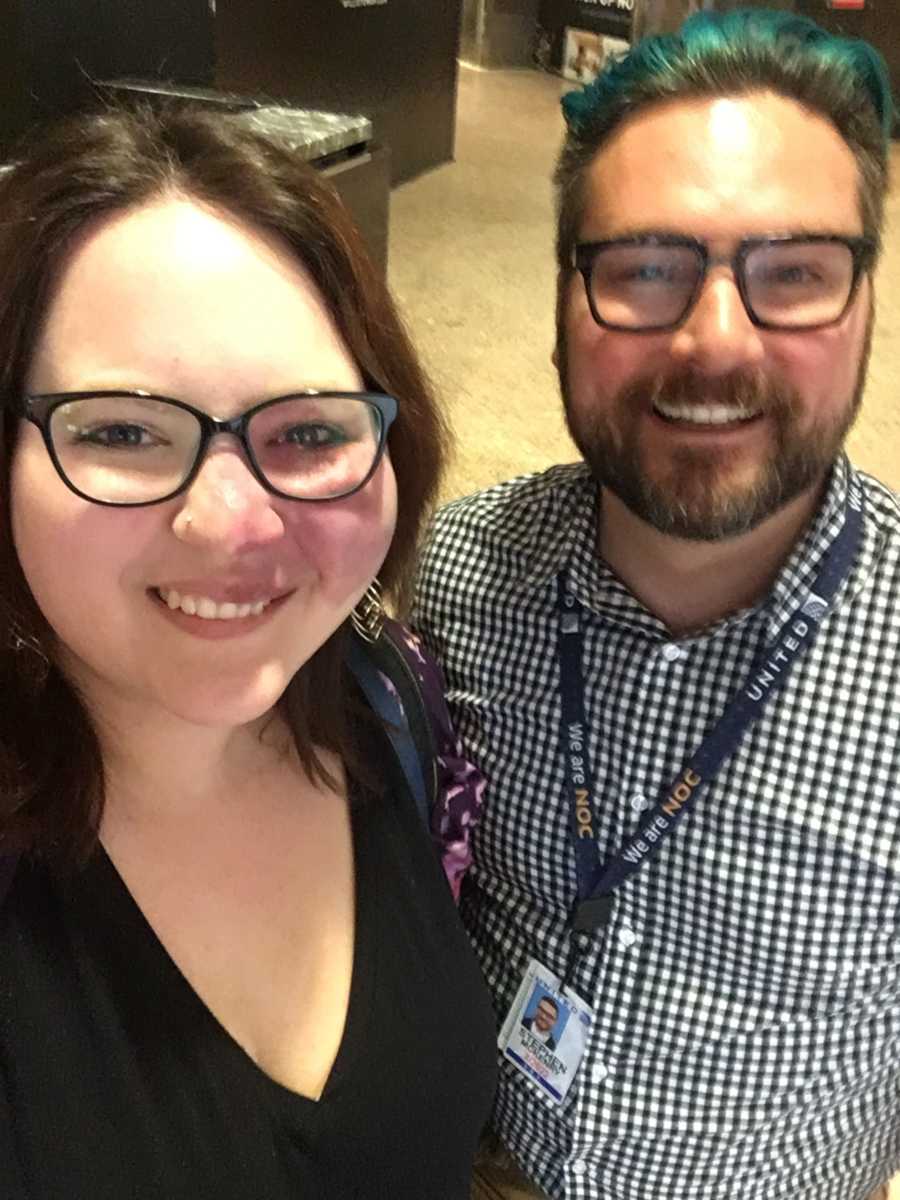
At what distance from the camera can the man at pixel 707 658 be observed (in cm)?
108

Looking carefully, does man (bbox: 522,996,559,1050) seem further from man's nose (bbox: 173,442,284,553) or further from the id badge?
man's nose (bbox: 173,442,284,553)

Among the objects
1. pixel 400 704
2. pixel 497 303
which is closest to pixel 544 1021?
pixel 400 704

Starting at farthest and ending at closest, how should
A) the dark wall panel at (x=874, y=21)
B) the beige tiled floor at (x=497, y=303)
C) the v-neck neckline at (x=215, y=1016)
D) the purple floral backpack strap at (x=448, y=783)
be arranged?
the dark wall panel at (x=874, y=21) → the beige tiled floor at (x=497, y=303) → the purple floral backpack strap at (x=448, y=783) → the v-neck neckline at (x=215, y=1016)

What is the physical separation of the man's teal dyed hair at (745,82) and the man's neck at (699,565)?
32 centimetres

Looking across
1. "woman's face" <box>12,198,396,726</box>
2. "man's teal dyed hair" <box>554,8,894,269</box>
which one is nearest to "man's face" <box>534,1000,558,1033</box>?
"woman's face" <box>12,198,396,726</box>

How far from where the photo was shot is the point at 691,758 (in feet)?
3.69

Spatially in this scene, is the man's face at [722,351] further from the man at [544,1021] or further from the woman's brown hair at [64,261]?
the man at [544,1021]

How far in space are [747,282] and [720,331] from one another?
2.4 inches

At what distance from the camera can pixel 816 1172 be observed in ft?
4.26

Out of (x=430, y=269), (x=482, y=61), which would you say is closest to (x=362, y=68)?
(x=430, y=269)

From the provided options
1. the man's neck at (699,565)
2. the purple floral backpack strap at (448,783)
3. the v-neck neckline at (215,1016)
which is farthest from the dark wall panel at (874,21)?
the v-neck neckline at (215,1016)

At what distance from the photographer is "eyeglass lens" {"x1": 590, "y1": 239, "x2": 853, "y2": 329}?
41.8 inches

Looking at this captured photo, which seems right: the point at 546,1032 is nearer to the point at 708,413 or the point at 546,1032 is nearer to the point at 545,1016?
the point at 545,1016

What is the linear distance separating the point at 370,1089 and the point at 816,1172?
70 centimetres
